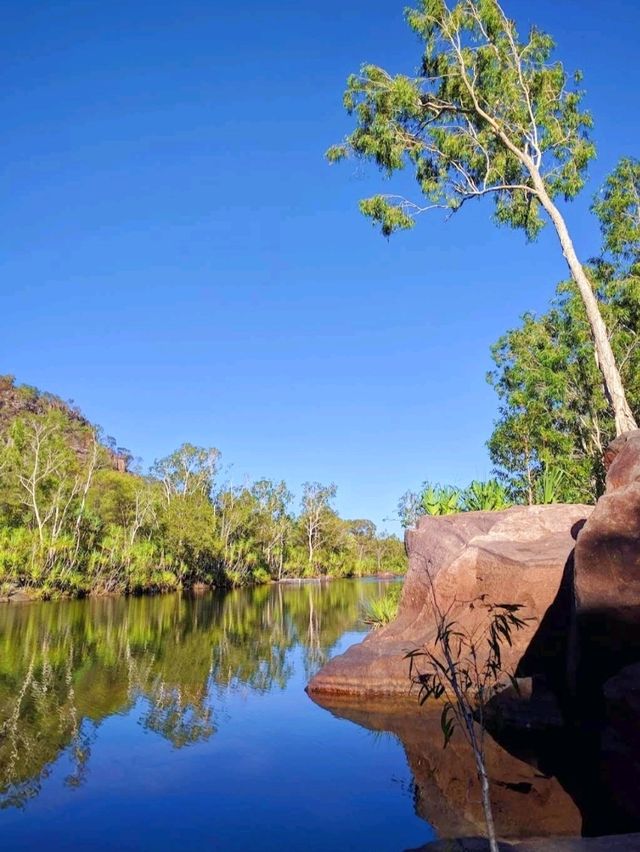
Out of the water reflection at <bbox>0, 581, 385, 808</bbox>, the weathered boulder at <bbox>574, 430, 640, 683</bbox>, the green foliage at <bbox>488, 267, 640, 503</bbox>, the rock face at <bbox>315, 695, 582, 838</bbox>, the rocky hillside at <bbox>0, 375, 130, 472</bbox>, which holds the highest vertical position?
the rocky hillside at <bbox>0, 375, 130, 472</bbox>

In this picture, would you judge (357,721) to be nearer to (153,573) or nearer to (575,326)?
(575,326)

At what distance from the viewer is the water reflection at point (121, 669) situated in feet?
30.6

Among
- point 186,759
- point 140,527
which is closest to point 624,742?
point 186,759

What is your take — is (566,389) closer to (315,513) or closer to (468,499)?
(468,499)

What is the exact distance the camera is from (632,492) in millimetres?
7281

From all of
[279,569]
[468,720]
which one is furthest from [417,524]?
[279,569]

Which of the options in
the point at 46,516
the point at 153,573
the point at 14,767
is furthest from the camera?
the point at 153,573

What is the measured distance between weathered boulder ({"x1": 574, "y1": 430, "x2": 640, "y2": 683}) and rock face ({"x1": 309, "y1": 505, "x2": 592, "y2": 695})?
2.59 metres

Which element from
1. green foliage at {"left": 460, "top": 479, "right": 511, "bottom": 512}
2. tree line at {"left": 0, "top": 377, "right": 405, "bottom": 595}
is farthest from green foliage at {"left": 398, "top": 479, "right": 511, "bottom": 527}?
tree line at {"left": 0, "top": 377, "right": 405, "bottom": 595}

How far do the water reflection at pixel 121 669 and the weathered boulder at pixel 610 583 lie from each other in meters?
6.01

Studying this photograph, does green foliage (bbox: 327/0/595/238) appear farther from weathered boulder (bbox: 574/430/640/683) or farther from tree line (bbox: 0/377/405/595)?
tree line (bbox: 0/377/405/595)

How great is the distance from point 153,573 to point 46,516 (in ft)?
29.5

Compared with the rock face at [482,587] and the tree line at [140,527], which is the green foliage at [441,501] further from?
the tree line at [140,527]

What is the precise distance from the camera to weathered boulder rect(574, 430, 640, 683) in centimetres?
695
